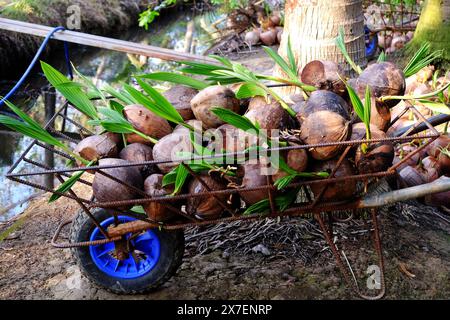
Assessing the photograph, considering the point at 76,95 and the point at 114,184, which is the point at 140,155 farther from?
the point at 76,95

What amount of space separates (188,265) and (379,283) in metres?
0.88

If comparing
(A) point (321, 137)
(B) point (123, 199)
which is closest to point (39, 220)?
(B) point (123, 199)

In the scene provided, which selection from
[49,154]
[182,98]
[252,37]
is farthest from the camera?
[252,37]

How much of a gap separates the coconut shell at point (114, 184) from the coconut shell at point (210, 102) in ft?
1.15

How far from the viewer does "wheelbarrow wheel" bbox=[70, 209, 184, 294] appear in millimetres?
2012

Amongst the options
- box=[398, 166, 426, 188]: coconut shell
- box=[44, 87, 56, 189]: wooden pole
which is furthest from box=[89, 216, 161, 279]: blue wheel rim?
box=[44, 87, 56, 189]: wooden pole

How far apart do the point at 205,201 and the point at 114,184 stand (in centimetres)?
35

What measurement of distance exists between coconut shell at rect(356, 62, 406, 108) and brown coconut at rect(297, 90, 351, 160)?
180mm

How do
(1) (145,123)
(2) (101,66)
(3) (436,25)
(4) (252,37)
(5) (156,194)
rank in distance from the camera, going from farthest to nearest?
(2) (101,66) → (4) (252,37) → (3) (436,25) → (1) (145,123) → (5) (156,194)

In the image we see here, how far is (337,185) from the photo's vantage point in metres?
1.89

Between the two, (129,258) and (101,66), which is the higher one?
(101,66)

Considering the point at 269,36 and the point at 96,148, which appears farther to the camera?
the point at 269,36

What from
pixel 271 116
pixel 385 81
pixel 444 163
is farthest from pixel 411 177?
pixel 271 116
